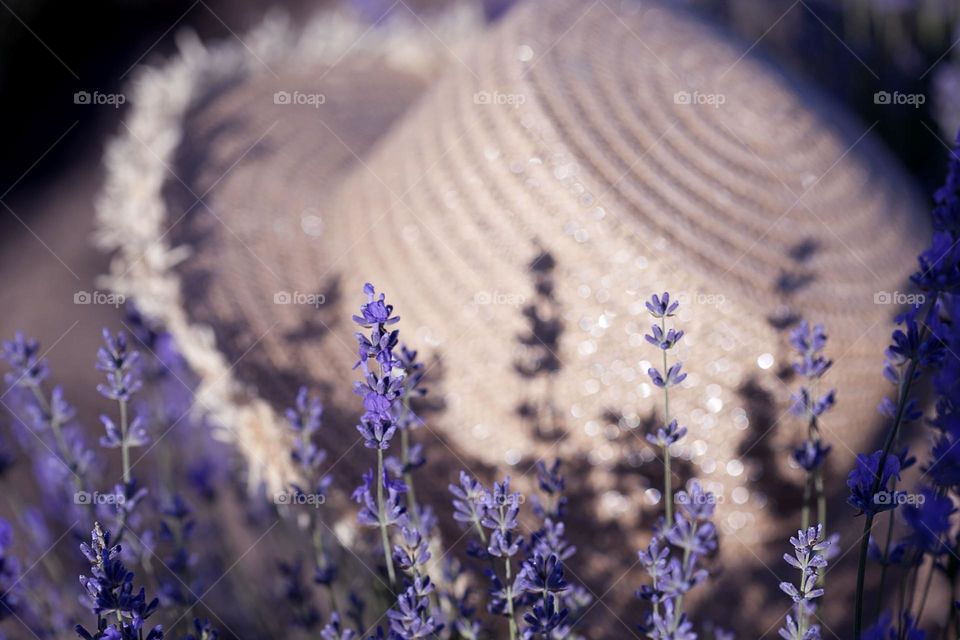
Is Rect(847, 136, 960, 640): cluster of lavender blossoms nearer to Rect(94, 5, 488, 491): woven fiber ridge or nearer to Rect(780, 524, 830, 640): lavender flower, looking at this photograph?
Rect(780, 524, 830, 640): lavender flower

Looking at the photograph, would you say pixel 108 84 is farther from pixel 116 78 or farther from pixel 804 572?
pixel 804 572

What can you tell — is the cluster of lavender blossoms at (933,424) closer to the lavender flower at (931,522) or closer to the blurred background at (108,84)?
the lavender flower at (931,522)

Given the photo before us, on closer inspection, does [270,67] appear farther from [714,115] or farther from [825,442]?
[825,442]

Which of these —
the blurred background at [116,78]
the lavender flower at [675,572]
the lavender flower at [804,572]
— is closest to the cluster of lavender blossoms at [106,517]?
the lavender flower at [675,572]

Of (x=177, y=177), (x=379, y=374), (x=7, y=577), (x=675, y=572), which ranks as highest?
(x=177, y=177)

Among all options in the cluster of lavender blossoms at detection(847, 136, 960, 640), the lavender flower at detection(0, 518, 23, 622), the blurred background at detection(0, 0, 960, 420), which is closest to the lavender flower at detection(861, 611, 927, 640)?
the cluster of lavender blossoms at detection(847, 136, 960, 640)

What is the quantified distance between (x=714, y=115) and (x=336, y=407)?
0.92 metres

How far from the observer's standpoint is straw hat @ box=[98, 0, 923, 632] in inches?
57.3

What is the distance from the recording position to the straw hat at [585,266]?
146cm

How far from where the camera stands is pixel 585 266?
146 centimetres

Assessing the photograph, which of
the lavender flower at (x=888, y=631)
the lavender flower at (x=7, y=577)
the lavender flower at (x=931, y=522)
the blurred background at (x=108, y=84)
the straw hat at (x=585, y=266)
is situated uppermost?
the blurred background at (x=108, y=84)

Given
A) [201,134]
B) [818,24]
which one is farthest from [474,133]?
[818,24]

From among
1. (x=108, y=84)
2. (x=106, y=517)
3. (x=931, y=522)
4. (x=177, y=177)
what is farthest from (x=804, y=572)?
(x=108, y=84)

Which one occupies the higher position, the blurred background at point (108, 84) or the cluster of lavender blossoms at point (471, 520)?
the blurred background at point (108, 84)
